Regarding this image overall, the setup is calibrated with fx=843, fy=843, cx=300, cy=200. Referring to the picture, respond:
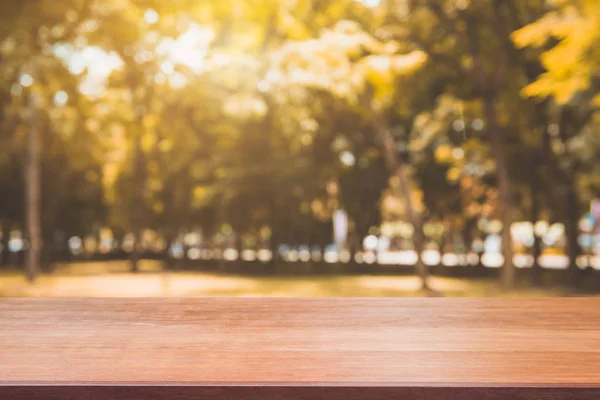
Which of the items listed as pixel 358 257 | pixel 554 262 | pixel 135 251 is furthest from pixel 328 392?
pixel 554 262

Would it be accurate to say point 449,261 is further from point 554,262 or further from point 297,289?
point 297,289

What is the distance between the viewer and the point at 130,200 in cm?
4056

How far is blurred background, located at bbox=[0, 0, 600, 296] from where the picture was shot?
46.0 ft

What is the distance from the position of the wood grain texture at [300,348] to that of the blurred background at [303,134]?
337 inches

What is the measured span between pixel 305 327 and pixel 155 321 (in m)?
0.37

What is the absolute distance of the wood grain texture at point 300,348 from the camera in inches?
65.5

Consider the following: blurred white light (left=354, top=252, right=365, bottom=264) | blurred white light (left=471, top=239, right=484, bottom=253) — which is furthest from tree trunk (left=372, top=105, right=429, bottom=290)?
blurred white light (left=354, top=252, right=365, bottom=264)

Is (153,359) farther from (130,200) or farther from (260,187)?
(130,200)

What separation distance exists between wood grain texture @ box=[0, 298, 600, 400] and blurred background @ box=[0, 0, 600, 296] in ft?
28.1

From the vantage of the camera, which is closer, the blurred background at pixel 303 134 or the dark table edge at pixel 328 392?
the dark table edge at pixel 328 392

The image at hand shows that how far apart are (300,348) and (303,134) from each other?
31452mm

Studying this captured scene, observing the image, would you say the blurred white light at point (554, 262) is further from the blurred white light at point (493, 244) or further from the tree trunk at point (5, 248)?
the tree trunk at point (5, 248)

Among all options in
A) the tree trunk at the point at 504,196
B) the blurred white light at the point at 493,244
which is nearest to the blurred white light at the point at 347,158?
the tree trunk at the point at 504,196

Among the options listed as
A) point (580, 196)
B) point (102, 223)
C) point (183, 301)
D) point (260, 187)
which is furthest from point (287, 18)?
point (102, 223)
